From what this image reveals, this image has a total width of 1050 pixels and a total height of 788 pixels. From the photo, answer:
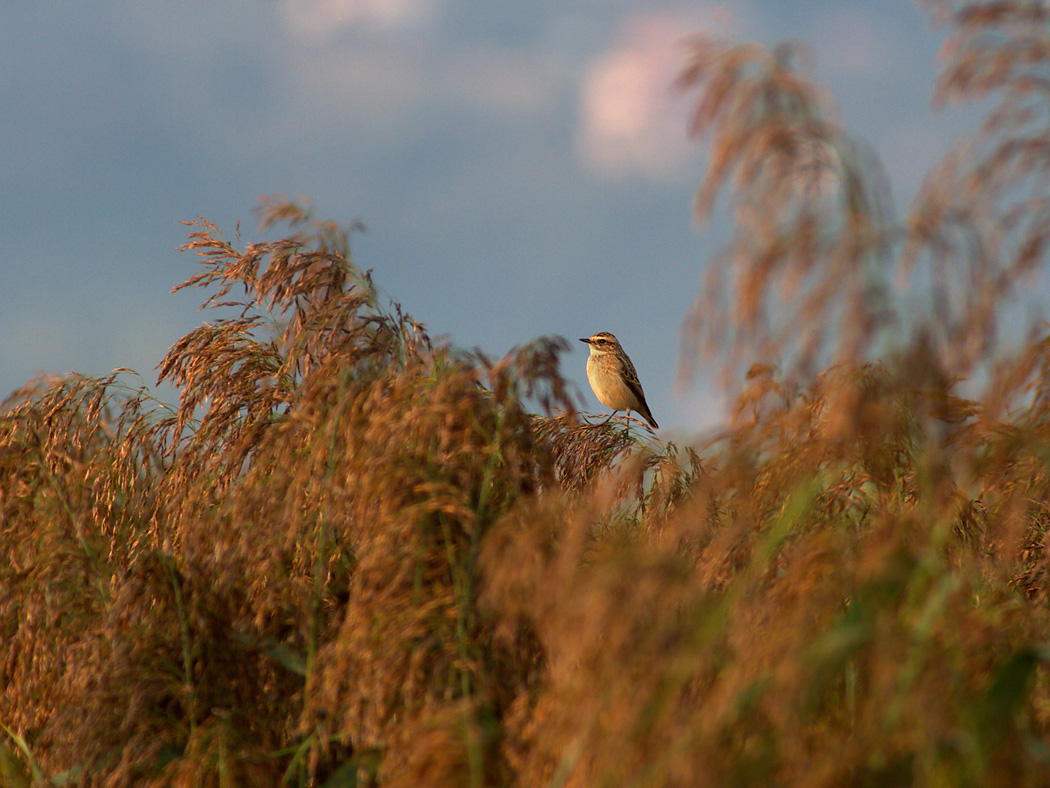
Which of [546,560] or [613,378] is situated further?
[613,378]

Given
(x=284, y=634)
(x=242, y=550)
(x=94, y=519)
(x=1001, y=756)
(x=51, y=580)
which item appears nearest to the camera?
(x=1001, y=756)

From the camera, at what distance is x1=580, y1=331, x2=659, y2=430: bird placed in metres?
8.85

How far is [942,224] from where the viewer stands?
2.23 m

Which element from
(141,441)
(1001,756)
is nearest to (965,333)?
(1001,756)

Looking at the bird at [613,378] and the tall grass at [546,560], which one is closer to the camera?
the tall grass at [546,560]

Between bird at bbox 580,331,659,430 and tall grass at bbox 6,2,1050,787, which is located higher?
bird at bbox 580,331,659,430

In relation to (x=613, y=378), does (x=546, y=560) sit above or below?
below

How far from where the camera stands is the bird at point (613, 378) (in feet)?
29.0

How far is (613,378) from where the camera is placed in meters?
8.83

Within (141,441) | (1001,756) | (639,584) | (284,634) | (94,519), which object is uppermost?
(141,441)

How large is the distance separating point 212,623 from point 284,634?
A: 0.83 feet

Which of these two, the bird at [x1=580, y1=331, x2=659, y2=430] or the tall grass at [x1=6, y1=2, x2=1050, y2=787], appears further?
the bird at [x1=580, y1=331, x2=659, y2=430]

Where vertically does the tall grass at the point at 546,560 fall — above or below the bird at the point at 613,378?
below

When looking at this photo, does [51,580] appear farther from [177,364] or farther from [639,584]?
[639,584]
